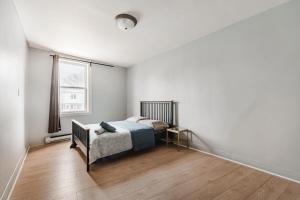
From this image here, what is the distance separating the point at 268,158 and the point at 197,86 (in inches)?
68.2

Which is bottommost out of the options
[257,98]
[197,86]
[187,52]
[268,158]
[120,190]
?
[120,190]

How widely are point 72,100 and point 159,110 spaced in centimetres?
268

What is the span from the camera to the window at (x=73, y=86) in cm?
414

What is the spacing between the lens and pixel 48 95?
12.4 feet

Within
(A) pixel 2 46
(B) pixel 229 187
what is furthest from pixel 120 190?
(A) pixel 2 46

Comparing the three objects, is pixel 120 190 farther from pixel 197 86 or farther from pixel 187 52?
pixel 187 52

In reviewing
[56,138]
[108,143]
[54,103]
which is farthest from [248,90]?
[56,138]

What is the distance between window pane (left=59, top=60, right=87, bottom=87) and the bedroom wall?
301 cm

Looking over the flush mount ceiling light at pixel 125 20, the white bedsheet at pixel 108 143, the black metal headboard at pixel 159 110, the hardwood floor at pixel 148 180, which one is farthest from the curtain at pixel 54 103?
the flush mount ceiling light at pixel 125 20

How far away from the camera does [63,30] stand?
272 centimetres

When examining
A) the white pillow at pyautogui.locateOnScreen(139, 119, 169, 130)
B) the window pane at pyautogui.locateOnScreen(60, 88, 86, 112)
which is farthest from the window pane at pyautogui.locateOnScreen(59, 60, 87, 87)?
the white pillow at pyautogui.locateOnScreen(139, 119, 169, 130)

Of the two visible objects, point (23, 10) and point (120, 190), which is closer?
point (120, 190)

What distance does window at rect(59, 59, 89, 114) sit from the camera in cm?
414

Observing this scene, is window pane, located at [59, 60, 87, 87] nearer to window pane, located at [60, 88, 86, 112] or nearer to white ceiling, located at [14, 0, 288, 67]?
window pane, located at [60, 88, 86, 112]
